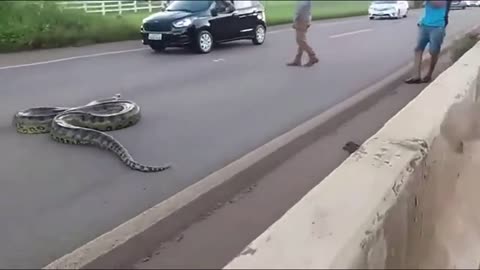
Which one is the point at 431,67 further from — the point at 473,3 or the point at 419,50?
the point at 473,3

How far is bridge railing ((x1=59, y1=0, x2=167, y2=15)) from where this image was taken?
65.6ft

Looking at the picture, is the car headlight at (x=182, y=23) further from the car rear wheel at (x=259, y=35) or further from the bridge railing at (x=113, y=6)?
the car rear wheel at (x=259, y=35)

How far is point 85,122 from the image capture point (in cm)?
833

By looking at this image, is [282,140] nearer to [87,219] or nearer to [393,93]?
[87,219]

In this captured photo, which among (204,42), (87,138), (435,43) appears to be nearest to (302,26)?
(435,43)

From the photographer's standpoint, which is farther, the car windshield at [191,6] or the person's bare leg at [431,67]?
the car windshield at [191,6]

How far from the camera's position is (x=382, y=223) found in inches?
131

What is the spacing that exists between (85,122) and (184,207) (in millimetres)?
3559

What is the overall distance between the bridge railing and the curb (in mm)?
12328

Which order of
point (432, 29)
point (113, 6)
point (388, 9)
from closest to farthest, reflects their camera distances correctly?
point (432, 29)
point (388, 9)
point (113, 6)

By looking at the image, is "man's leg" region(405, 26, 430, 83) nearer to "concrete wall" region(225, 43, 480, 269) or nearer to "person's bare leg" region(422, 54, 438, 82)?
"person's bare leg" region(422, 54, 438, 82)

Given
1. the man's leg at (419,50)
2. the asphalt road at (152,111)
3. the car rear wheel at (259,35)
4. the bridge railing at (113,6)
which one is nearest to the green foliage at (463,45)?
the asphalt road at (152,111)

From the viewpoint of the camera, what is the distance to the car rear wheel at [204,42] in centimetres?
1805

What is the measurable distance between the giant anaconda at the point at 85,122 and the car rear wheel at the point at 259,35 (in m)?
11.2
